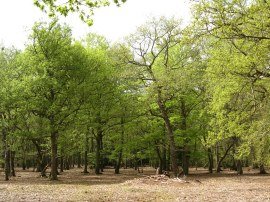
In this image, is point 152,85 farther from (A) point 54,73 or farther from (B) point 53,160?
(B) point 53,160

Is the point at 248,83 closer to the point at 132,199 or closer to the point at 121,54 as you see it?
the point at 132,199

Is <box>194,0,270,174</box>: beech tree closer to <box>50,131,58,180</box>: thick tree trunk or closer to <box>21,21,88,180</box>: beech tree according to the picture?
<box>21,21,88,180</box>: beech tree

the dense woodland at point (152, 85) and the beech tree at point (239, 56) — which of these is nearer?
the beech tree at point (239, 56)

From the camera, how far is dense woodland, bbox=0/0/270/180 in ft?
47.4

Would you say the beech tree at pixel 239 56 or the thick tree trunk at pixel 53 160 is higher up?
the beech tree at pixel 239 56

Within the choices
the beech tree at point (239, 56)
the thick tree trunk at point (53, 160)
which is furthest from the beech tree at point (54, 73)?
the beech tree at point (239, 56)

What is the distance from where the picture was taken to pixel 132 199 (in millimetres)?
13500

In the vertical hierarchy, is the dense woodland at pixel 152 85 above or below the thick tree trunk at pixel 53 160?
above

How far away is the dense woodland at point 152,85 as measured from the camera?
47.4 feet

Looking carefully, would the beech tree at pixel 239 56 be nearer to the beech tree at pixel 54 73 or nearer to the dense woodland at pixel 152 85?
the dense woodland at pixel 152 85

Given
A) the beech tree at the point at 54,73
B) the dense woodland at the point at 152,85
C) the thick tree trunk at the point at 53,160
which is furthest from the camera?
the thick tree trunk at the point at 53,160

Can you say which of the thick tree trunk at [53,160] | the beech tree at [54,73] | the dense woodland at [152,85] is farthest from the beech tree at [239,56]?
the thick tree trunk at [53,160]

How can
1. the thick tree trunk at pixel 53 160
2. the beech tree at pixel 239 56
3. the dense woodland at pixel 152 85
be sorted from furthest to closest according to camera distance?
the thick tree trunk at pixel 53 160
the dense woodland at pixel 152 85
the beech tree at pixel 239 56

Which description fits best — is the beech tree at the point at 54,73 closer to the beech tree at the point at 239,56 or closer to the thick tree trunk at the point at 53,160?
the thick tree trunk at the point at 53,160
